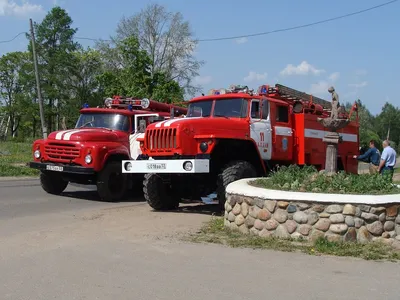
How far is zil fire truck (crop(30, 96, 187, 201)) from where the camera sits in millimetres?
Answer: 11625

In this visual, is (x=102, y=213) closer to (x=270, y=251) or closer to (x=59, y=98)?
(x=270, y=251)

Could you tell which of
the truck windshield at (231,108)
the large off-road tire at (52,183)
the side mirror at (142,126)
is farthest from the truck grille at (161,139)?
the large off-road tire at (52,183)

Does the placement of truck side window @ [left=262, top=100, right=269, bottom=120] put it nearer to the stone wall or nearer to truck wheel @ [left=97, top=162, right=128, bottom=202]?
truck wheel @ [left=97, top=162, right=128, bottom=202]

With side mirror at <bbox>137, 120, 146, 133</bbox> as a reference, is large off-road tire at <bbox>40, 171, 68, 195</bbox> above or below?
below

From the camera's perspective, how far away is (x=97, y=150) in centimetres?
1155

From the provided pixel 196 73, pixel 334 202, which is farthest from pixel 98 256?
pixel 196 73

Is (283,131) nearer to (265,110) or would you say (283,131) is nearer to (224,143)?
(265,110)

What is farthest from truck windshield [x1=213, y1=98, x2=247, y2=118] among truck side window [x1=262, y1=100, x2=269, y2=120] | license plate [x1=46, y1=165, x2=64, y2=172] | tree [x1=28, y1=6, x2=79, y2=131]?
tree [x1=28, y1=6, x2=79, y2=131]

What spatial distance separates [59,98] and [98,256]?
52.6 meters

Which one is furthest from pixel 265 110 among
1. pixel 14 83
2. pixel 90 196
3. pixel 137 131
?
pixel 14 83

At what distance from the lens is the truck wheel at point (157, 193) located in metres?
10.2

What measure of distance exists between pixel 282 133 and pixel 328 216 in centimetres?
501

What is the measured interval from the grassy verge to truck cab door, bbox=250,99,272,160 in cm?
346

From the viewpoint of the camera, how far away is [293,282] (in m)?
5.17
